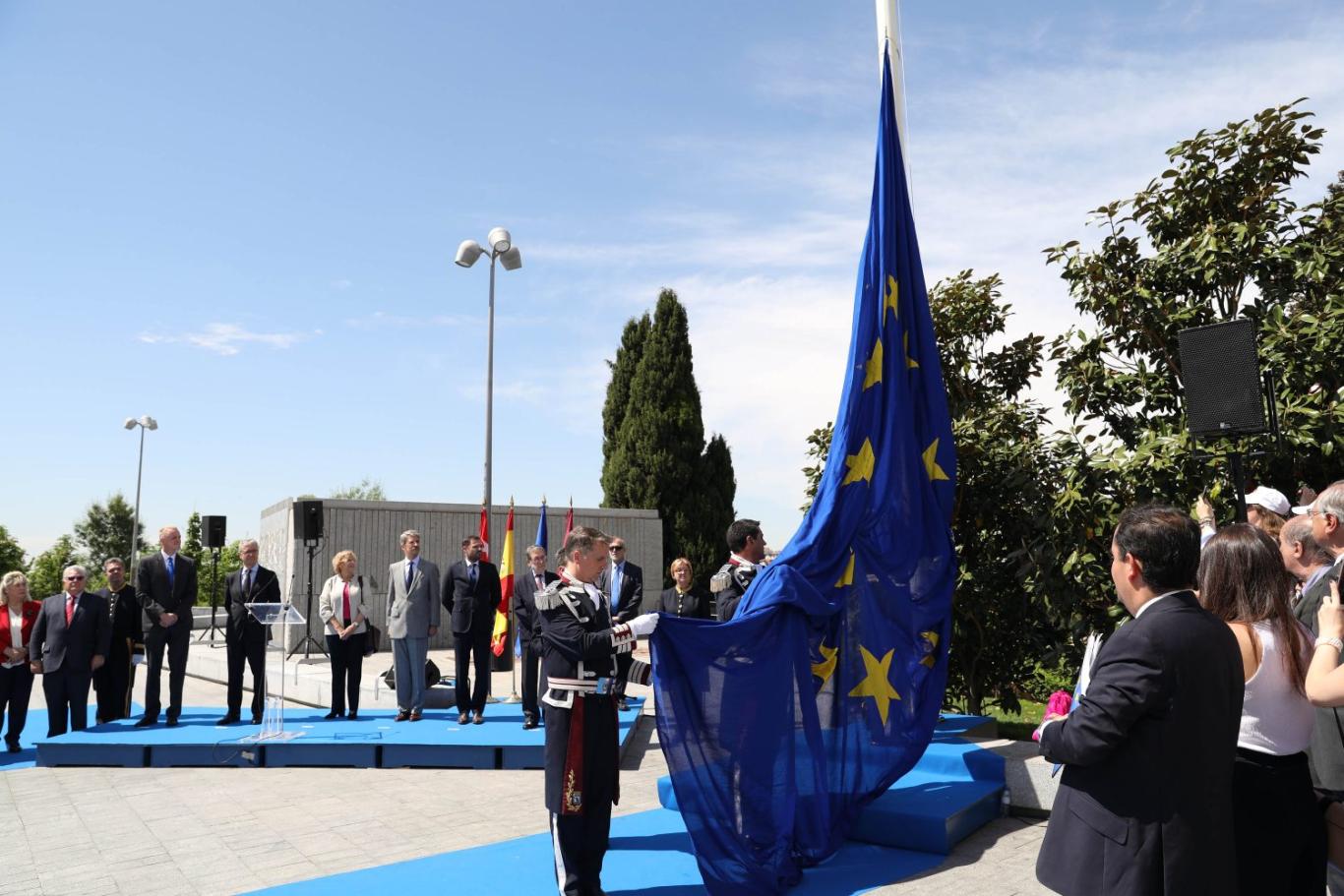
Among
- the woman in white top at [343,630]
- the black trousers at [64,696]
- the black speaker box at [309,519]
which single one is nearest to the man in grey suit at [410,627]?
the woman in white top at [343,630]

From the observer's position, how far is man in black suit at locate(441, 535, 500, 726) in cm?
923

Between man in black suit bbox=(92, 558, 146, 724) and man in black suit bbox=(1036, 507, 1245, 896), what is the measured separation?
368 inches

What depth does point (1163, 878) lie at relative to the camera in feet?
8.07

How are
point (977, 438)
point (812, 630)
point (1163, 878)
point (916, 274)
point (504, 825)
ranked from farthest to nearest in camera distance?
point (977, 438) < point (916, 274) < point (504, 825) < point (812, 630) < point (1163, 878)

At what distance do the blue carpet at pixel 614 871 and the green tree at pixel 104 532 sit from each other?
67.8 m

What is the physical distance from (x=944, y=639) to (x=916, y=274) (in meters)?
2.46

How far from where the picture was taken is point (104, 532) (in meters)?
64.4

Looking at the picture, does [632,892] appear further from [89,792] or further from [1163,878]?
[89,792]

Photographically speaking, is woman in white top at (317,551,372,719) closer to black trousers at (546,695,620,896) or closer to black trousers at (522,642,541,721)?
black trousers at (522,642,541,721)

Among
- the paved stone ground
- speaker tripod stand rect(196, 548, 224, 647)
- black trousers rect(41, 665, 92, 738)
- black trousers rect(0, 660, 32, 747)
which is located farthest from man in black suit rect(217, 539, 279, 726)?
speaker tripod stand rect(196, 548, 224, 647)

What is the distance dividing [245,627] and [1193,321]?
8.66 m

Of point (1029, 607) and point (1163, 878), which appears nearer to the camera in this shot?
point (1163, 878)

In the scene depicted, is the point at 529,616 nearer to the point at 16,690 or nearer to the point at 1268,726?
the point at 16,690

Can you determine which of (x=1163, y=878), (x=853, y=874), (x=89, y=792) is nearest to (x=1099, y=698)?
(x=1163, y=878)
